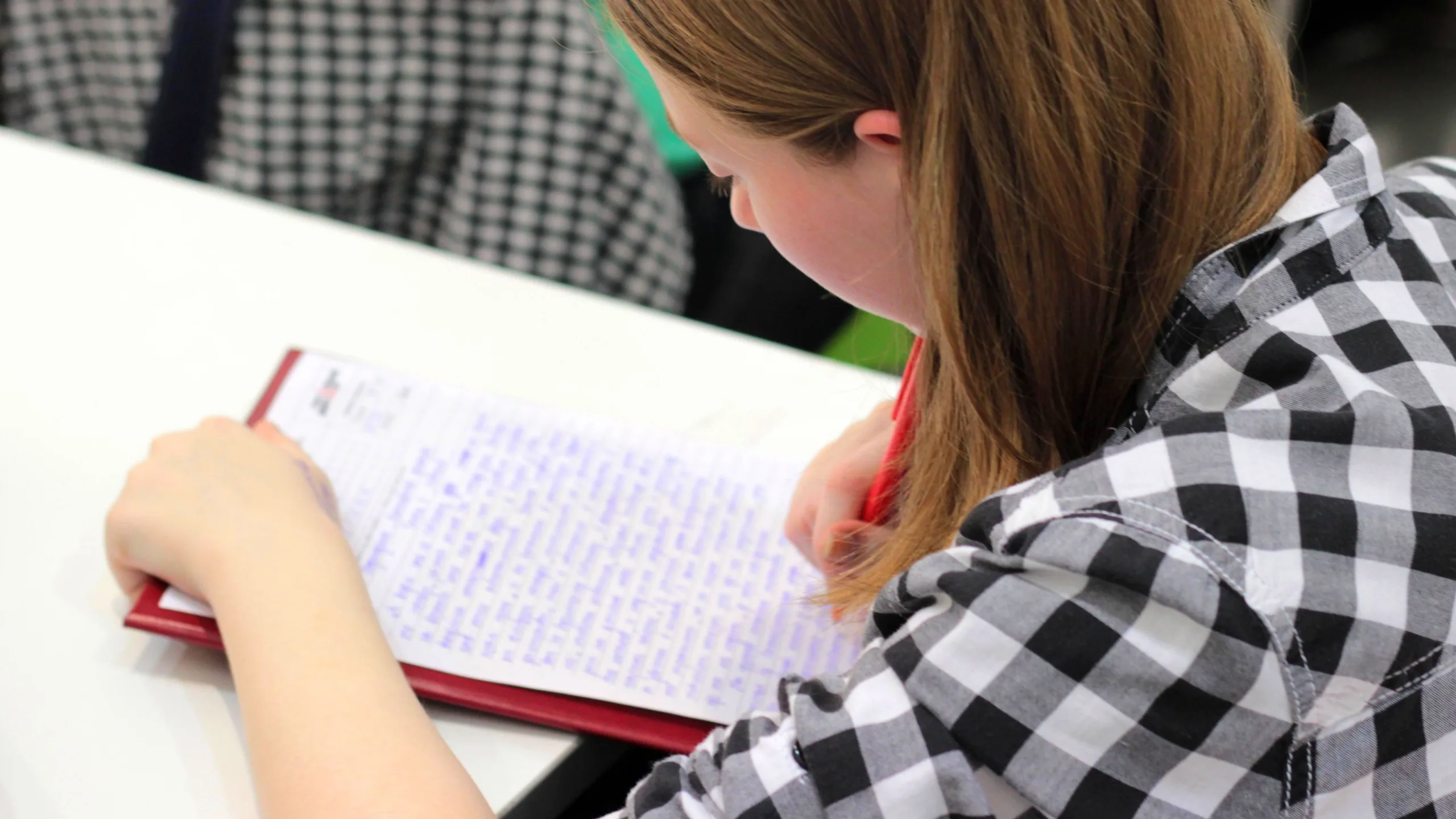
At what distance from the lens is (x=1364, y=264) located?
50 cm

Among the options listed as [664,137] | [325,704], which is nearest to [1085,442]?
[325,704]

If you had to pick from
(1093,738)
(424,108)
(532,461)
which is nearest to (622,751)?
(532,461)

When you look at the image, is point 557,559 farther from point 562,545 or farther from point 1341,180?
point 1341,180

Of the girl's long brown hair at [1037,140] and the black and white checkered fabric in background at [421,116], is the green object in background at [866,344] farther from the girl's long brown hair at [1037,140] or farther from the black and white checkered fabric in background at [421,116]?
the girl's long brown hair at [1037,140]

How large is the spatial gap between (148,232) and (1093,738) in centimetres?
80

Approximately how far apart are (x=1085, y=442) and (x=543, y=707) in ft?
1.01

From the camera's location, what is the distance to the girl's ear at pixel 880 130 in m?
0.49

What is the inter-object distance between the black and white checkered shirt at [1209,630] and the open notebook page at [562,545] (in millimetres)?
184

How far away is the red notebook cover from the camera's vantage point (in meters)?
0.62

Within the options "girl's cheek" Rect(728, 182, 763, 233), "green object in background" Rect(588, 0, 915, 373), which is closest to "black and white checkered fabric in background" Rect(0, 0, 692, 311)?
"green object in background" Rect(588, 0, 915, 373)

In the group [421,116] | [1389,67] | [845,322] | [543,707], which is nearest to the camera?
[543,707]

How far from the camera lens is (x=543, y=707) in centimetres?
62

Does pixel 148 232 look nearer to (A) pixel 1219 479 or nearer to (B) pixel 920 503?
(B) pixel 920 503

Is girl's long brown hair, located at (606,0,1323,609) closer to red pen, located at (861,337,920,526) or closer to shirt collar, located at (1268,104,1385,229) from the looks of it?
shirt collar, located at (1268,104,1385,229)
